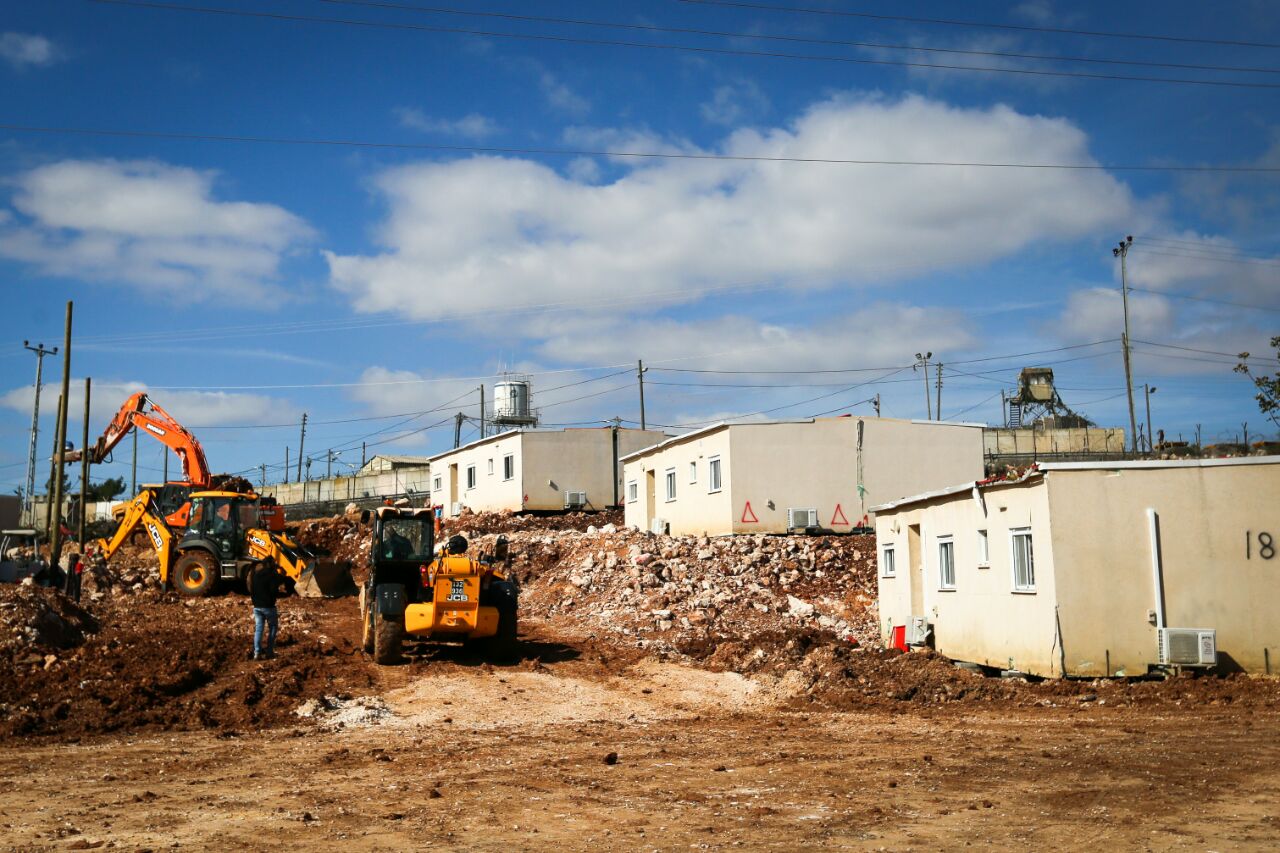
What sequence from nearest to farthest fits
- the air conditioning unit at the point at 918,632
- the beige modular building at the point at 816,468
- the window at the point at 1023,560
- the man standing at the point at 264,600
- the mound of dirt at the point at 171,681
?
the mound of dirt at the point at 171,681 < the window at the point at 1023,560 < the man standing at the point at 264,600 < the air conditioning unit at the point at 918,632 < the beige modular building at the point at 816,468

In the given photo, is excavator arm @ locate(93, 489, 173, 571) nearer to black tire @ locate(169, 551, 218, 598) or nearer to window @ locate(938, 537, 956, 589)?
black tire @ locate(169, 551, 218, 598)

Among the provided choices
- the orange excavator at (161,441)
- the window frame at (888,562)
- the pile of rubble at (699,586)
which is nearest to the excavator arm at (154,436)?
the orange excavator at (161,441)

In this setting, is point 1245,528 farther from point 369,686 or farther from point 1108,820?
point 369,686

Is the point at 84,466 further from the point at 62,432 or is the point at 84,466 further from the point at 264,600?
the point at 264,600

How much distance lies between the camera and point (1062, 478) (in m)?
15.4

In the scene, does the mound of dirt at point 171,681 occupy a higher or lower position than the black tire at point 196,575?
lower

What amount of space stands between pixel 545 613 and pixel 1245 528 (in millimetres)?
14851

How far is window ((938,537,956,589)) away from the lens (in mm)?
18609

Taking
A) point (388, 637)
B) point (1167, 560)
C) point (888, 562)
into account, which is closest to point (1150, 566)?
point (1167, 560)

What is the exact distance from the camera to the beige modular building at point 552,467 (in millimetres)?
42469

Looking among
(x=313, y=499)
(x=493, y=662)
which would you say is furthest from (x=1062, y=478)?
(x=313, y=499)

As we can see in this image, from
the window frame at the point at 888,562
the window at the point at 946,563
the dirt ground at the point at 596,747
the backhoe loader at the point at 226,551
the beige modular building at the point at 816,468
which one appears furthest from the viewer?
the beige modular building at the point at 816,468

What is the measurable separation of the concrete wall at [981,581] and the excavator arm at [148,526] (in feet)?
56.7

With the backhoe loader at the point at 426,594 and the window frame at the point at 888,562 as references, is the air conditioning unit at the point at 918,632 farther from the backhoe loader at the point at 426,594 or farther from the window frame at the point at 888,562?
the backhoe loader at the point at 426,594
